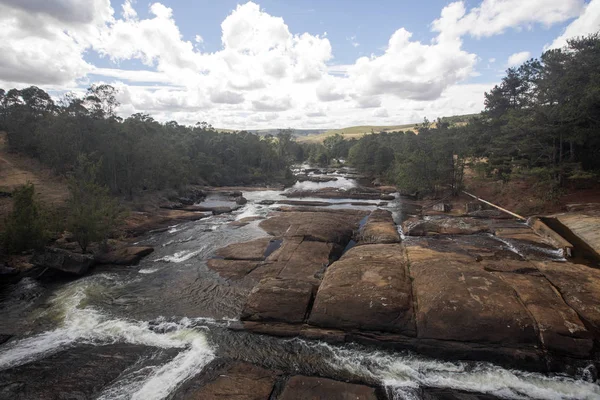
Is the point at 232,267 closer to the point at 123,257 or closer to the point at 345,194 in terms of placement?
the point at 123,257

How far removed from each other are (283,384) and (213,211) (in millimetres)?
32295

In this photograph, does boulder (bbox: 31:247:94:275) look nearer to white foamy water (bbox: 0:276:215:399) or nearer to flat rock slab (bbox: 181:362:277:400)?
white foamy water (bbox: 0:276:215:399)

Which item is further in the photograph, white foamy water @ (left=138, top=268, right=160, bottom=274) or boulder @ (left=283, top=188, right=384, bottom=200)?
boulder @ (left=283, top=188, right=384, bottom=200)

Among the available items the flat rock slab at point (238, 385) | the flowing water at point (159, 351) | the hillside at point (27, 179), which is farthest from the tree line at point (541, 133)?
the hillside at point (27, 179)

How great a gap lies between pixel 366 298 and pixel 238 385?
6.33m

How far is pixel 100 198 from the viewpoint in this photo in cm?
2342

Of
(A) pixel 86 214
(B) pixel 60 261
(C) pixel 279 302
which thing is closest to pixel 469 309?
(C) pixel 279 302

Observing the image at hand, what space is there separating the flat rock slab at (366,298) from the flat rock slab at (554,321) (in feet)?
15.3

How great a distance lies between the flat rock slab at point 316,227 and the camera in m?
24.8

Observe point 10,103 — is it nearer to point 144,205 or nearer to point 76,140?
point 76,140

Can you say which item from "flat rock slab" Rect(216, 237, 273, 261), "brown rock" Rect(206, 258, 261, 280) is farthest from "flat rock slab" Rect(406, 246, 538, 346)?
"flat rock slab" Rect(216, 237, 273, 261)

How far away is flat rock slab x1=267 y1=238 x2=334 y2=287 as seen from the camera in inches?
711

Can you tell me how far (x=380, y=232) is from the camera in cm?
2497

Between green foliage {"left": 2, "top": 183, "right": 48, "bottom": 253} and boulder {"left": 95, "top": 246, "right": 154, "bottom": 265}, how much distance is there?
3.74 metres
